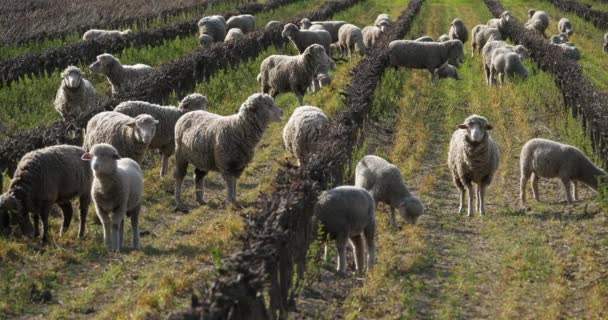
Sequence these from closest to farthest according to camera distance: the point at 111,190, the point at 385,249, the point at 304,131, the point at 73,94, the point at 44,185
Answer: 1. the point at 111,190
2. the point at 44,185
3. the point at 385,249
4. the point at 304,131
5. the point at 73,94

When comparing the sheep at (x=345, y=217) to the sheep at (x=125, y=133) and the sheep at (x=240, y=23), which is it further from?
the sheep at (x=240, y=23)

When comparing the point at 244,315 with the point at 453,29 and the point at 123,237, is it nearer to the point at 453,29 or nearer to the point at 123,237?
the point at 123,237

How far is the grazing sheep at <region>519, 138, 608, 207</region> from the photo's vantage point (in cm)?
1361

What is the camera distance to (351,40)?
94.6 ft

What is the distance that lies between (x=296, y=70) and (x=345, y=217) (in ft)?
32.2

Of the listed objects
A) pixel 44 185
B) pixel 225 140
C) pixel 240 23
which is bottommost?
pixel 240 23

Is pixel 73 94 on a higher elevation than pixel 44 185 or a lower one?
lower

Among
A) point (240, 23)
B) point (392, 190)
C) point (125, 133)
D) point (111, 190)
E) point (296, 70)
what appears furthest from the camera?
point (240, 23)

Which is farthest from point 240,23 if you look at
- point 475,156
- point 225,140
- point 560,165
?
point 475,156

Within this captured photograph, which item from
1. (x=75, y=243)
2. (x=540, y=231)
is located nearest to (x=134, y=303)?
(x=75, y=243)

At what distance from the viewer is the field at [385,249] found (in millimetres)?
9133

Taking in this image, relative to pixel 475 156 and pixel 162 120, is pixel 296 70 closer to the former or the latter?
pixel 162 120

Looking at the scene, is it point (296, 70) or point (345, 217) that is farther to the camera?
point (296, 70)

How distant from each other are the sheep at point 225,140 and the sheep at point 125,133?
561 mm
